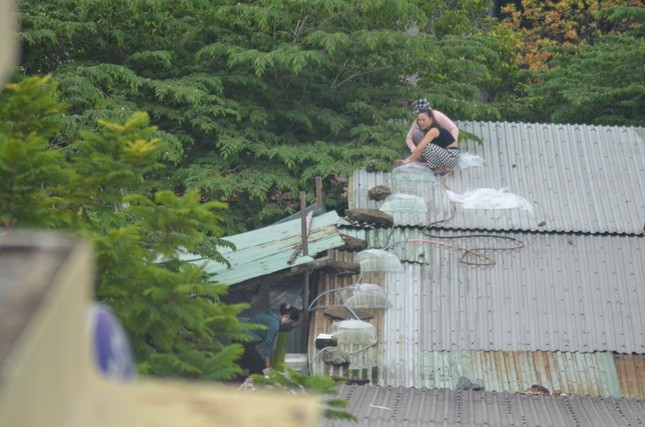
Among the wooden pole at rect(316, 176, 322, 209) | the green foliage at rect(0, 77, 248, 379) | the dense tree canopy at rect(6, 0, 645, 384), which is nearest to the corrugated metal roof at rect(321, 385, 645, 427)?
the green foliage at rect(0, 77, 248, 379)

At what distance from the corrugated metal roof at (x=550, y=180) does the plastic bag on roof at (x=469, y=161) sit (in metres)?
0.06

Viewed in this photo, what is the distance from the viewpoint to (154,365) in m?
6.02

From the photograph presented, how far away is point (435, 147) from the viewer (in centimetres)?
1514

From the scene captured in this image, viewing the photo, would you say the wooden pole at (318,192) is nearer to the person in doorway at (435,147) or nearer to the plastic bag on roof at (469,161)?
the person in doorway at (435,147)

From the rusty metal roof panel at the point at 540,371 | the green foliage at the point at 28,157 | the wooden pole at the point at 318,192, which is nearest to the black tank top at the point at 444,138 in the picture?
the wooden pole at the point at 318,192

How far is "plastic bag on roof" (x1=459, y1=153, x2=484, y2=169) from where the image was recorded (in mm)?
15297

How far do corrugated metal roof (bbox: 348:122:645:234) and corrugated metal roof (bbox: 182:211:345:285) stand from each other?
0.92m

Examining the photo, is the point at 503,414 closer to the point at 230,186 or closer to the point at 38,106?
the point at 38,106

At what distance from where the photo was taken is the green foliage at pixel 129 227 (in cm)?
654

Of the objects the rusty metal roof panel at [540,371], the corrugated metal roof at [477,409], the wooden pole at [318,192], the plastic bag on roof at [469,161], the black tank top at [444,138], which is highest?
the black tank top at [444,138]

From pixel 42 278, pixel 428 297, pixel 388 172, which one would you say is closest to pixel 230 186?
pixel 388 172

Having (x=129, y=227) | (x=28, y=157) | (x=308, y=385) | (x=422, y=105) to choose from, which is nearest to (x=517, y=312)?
(x=422, y=105)

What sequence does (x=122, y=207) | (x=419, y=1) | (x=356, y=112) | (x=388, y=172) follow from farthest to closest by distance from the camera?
1. (x=419, y=1)
2. (x=356, y=112)
3. (x=388, y=172)
4. (x=122, y=207)

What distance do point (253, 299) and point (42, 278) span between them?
36.1 feet
